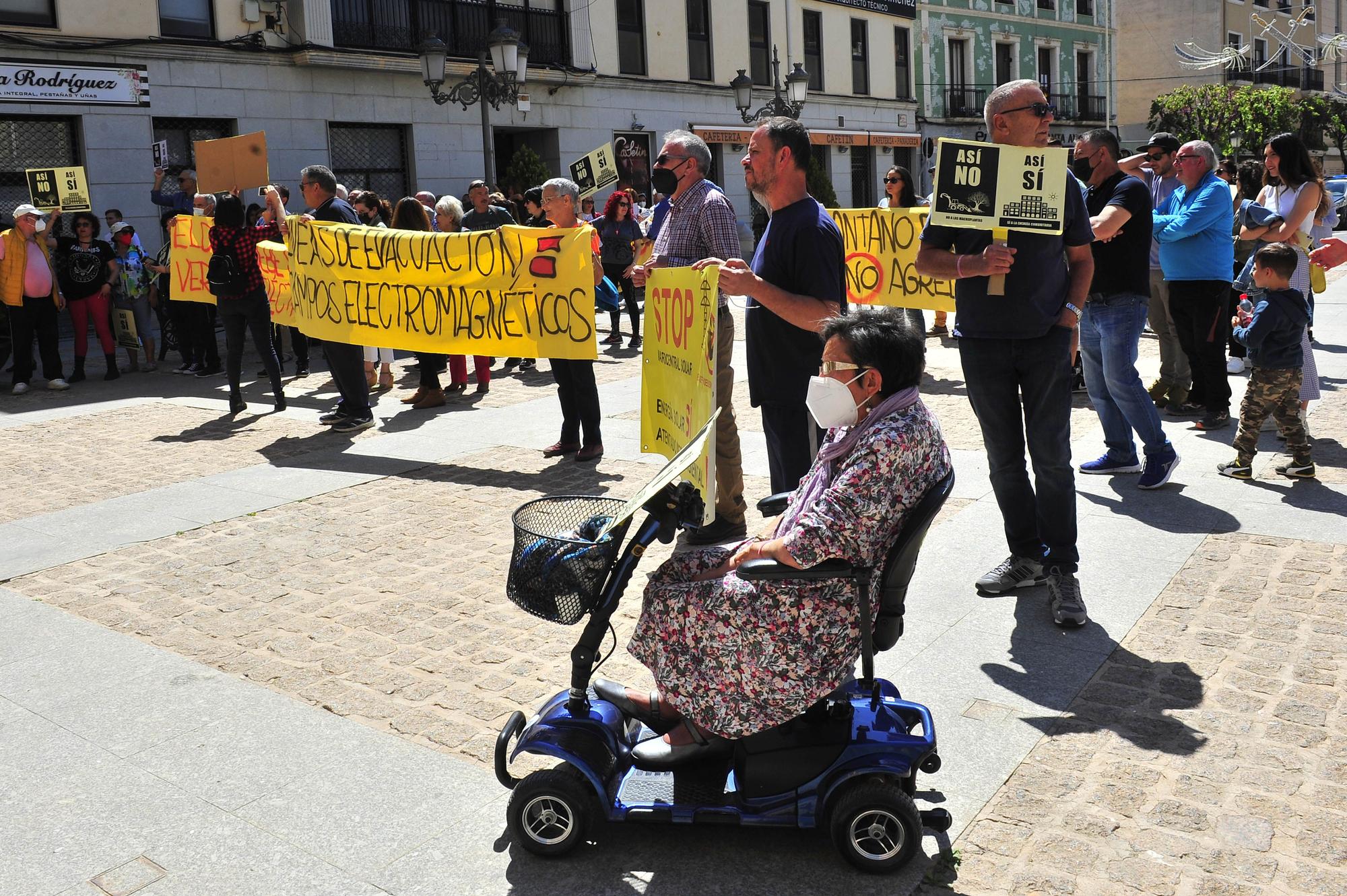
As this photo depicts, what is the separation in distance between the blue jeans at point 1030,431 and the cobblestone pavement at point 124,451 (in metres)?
5.61

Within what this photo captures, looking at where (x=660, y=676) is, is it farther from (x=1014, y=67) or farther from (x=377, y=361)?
(x=1014, y=67)

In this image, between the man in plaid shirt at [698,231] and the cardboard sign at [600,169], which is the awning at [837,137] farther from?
the man in plaid shirt at [698,231]

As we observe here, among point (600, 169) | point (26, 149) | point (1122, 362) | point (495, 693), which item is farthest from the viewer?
point (26, 149)

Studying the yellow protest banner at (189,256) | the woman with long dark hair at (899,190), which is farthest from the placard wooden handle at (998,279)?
the yellow protest banner at (189,256)

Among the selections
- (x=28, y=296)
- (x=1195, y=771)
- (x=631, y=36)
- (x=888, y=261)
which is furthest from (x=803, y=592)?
(x=631, y=36)

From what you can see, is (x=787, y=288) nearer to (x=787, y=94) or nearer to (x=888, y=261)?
(x=888, y=261)

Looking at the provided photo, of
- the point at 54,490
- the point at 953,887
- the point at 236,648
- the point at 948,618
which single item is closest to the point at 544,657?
the point at 236,648

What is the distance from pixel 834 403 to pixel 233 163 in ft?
33.3

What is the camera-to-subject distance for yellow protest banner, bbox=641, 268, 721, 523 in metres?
4.11

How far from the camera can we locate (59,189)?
1380 cm

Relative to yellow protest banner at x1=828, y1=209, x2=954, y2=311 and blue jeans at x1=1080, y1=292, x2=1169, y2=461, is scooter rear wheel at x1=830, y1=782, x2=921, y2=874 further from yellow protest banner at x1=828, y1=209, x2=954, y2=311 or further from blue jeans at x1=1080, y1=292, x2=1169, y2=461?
yellow protest banner at x1=828, y1=209, x2=954, y2=311

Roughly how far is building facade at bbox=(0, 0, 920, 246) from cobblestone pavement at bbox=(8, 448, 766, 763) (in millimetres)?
13427

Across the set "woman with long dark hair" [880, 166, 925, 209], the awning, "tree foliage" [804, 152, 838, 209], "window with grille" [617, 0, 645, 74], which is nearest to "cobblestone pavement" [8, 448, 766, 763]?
"woman with long dark hair" [880, 166, 925, 209]

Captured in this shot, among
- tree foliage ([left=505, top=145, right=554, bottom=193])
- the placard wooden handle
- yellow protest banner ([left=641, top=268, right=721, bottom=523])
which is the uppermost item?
tree foliage ([left=505, top=145, right=554, bottom=193])
